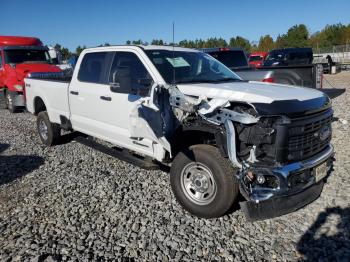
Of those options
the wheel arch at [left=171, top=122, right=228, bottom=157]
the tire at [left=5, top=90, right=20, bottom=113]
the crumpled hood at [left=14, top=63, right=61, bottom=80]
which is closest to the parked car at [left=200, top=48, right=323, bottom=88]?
the wheel arch at [left=171, top=122, right=228, bottom=157]

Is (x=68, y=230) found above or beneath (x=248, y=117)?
beneath

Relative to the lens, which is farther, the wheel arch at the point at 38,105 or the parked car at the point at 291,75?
the wheel arch at the point at 38,105

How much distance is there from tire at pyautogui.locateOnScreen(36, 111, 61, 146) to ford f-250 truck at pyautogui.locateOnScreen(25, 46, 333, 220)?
2220mm

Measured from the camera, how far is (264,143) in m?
3.51

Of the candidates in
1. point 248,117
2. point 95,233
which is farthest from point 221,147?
point 95,233

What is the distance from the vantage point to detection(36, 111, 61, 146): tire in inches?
286

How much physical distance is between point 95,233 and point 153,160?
1.38 meters

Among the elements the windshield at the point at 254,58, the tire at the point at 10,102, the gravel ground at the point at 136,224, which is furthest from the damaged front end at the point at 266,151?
the windshield at the point at 254,58

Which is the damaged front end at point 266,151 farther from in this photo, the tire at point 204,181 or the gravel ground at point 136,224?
the gravel ground at point 136,224

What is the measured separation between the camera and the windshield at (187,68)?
470 cm

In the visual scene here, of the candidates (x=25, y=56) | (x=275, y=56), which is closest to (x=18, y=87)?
(x=25, y=56)

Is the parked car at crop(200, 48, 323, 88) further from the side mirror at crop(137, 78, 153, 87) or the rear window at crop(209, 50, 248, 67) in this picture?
the side mirror at crop(137, 78, 153, 87)

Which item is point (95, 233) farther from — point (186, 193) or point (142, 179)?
point (142, 179)

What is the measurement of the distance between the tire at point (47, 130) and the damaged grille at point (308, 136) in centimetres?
520
